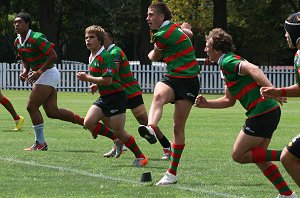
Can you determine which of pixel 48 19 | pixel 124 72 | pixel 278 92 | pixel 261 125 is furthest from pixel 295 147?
pixel 48 19

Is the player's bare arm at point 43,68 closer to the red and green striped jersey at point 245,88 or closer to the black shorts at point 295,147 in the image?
the red and green striped jersey at point 245,88

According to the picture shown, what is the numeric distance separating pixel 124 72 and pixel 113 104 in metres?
1.12

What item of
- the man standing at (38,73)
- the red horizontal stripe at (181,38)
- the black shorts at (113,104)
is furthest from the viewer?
the man standing at (38,73)

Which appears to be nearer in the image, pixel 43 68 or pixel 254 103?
pixel 254 103

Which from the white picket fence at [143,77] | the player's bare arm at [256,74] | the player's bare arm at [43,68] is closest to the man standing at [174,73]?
the player's bare arm at [256,74]

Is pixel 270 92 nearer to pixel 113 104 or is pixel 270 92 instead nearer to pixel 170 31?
pixel 170 31

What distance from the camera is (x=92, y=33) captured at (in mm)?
13258

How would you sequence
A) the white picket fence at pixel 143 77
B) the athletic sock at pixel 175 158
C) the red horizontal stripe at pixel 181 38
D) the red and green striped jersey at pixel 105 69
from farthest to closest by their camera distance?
the white picket fence at pixel 143 77 → the red and green striped jersey at pixel 105 69 → the red horizontal stripe at pixel 181 38 → the athletic sock at pixel 175 158

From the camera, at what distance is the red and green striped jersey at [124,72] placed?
556 inches

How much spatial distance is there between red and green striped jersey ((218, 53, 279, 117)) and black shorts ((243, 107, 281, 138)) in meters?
0.05

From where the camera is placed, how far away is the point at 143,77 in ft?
149

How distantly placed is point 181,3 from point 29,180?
196 feet

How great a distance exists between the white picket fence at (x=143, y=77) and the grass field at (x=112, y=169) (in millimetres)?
24347

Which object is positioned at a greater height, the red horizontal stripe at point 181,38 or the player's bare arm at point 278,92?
the red horizontal stripe at point 181,38
